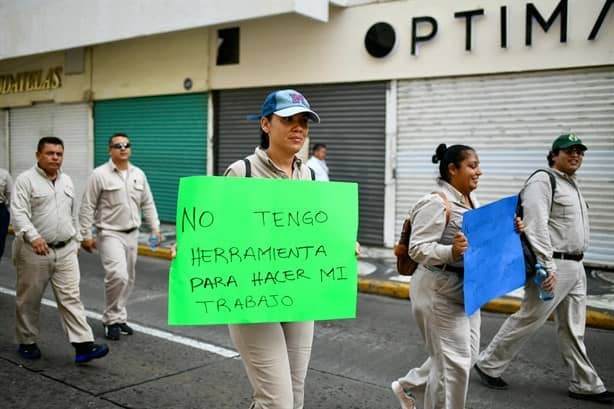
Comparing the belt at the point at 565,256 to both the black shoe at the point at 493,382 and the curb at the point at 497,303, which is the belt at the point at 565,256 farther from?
the curb at the point at 497,303

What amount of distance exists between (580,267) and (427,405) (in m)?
1.85

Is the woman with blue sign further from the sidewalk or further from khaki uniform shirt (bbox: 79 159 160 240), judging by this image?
the sidewalk

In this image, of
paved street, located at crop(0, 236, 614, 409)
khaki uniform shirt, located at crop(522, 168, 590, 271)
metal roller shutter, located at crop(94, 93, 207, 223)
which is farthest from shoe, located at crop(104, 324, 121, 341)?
metal roller shutter, located at crop(94, 93, 207, 223)

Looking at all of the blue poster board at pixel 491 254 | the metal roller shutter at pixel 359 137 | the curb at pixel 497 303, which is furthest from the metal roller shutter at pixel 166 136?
the blue poster board at pixel 491 254

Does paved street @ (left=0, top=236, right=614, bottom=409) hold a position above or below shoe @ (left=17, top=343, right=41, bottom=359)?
below

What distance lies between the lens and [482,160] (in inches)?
399

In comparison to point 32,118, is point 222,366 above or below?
below

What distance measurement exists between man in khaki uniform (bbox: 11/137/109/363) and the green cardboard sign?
8.47 ft

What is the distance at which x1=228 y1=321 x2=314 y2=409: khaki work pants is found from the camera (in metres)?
2.75

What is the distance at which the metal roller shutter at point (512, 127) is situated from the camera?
29.7ft

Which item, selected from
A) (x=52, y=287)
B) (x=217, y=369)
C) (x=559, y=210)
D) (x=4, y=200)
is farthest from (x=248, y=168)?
(x=4, y=200)

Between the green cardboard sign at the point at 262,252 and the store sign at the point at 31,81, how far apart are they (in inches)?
629

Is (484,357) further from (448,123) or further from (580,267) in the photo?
(448,123)

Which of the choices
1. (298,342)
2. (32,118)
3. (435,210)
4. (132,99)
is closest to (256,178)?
(298,342)
